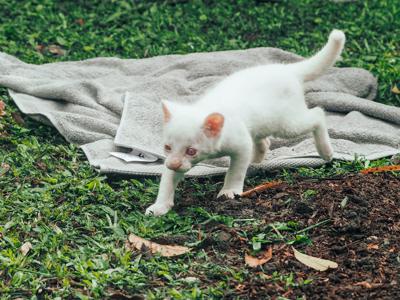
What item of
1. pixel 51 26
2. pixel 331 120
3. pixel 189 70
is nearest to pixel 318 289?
pixel 331 120

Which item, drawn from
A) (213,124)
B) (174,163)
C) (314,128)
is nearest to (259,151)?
(314,128)

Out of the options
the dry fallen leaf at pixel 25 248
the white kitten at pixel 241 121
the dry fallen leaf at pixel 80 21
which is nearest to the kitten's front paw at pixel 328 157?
the white kitten at pixel 241 121

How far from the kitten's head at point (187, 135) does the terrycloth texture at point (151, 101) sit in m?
0.89

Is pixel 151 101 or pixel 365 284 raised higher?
pixel 365 284

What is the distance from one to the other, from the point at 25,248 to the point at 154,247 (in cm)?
71

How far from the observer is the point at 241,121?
5020mm

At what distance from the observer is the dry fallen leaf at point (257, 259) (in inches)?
169

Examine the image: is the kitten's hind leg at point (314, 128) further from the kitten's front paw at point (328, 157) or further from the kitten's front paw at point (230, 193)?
the kitten's front paw at point (230, 193)

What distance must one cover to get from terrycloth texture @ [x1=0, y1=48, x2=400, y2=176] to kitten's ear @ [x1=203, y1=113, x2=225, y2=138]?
36.0 inches

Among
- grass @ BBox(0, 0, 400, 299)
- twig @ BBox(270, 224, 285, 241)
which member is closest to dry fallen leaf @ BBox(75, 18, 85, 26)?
grass @ BBox(0, 0, 400, 299)

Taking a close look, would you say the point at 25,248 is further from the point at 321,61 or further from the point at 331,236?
the point at 321,61

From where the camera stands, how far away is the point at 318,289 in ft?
13.2

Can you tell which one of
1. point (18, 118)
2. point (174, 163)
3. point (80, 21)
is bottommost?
point (80, 21)

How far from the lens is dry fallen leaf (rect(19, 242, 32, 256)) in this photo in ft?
14.8
